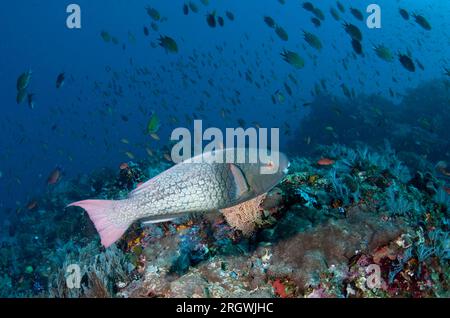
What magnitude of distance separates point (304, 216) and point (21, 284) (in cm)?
731

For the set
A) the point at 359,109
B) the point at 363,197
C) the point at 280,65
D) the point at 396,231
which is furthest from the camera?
the point at 280,65

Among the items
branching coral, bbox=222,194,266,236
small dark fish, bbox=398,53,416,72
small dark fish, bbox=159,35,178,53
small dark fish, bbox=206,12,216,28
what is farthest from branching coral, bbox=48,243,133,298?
small dark fish, bbox=398,53,416,72

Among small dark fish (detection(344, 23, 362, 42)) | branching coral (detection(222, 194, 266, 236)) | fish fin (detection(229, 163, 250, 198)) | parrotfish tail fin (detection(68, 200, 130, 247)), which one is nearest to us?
parrotfish tail fin (detection(68, 200, 130, 247))

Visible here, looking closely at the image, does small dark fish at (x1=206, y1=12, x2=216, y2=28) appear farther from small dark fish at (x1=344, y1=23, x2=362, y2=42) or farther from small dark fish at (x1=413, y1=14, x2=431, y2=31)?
small dark fish at (x1=413, y1=14, x2=431, y2=31)

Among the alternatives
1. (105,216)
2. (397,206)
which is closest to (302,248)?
(397,206)

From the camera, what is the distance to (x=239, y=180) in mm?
2438

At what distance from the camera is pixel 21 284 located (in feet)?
24.9

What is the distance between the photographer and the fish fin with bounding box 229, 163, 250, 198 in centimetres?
243

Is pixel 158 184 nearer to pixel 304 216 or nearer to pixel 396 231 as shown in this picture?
pixel 304 216

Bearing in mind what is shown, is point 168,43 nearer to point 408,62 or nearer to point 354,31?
point 354,31

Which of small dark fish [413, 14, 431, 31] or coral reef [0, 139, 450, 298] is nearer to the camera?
coral reef [0, 139, 450, 298]

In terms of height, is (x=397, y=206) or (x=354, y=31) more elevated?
(x=354, y=31)

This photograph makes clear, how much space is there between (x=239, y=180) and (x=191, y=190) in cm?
38
